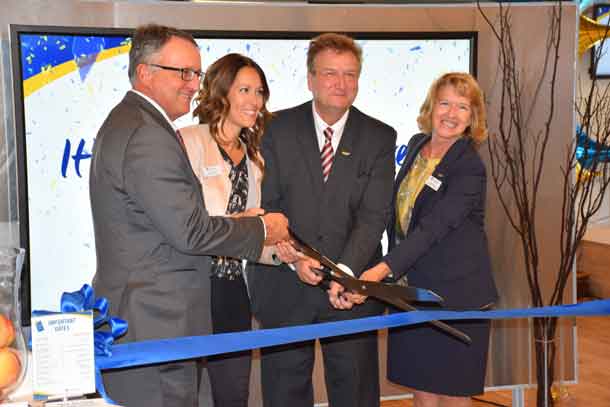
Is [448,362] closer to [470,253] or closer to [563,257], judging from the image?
[470,253]

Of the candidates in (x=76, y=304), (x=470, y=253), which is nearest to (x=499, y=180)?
(x=470, y=253)

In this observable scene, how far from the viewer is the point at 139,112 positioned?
256 centimetres

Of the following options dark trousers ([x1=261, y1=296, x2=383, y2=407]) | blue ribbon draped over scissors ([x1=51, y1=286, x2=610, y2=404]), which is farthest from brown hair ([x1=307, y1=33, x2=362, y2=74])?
blue ribbon draped over scissors ([x1=51, y1=286, x2=610, y2=404])

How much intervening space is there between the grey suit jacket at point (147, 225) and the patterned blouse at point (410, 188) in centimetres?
99

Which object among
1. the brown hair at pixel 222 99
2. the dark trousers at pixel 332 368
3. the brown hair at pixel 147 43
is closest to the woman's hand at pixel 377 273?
the dark trousers at pixel 332 368

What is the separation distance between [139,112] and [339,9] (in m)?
1.78

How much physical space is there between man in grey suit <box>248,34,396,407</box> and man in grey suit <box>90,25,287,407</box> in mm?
680

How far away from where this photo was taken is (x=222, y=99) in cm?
331

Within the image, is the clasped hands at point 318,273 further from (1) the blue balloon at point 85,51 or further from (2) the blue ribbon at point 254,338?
(1) the blue balloon at point 85,51

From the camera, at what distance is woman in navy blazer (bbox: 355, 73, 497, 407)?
129 inches

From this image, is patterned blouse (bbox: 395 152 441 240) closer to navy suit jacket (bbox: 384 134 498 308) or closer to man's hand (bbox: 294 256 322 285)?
navy suit jacket (bbox: 384 134 498 308)

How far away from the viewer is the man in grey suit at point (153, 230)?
8.21 feet

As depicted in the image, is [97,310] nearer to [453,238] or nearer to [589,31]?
[453,238]

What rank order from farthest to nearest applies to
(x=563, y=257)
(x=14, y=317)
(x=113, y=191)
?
(x=563, y=257) → (x=113, y=191) → (x=14, y=317)
